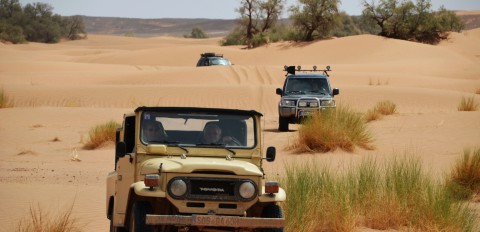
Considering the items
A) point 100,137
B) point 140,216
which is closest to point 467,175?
point 140,216

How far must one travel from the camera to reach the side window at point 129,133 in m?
9.95

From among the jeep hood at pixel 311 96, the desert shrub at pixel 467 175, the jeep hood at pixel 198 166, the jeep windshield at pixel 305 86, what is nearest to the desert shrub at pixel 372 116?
the jeep windshield at pixel 305 86

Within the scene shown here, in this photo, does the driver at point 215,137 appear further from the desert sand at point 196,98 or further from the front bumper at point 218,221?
the desert sand at point 196,98

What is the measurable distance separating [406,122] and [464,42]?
150ft

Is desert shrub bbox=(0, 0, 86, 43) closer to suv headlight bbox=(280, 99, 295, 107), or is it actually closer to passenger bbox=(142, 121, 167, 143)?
suv headlight bbox=(280, 99, 295, 107)

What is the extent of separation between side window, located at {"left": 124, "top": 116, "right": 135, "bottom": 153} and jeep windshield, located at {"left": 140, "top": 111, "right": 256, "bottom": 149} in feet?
1.47

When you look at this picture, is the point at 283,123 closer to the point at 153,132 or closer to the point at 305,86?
the point at 305,86

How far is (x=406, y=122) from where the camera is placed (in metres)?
27.5

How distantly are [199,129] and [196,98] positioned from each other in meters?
29.3

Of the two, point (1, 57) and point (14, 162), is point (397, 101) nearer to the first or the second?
point (14, 162)

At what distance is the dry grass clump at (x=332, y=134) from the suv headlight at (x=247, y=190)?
12.4 m

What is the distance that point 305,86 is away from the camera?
1029 inches

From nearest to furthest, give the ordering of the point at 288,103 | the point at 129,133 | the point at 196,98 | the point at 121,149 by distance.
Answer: the point at 121,149 < the point at 129,133 < the point at 288,103 < the point at 196,98

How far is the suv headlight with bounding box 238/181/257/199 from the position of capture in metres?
8.61
